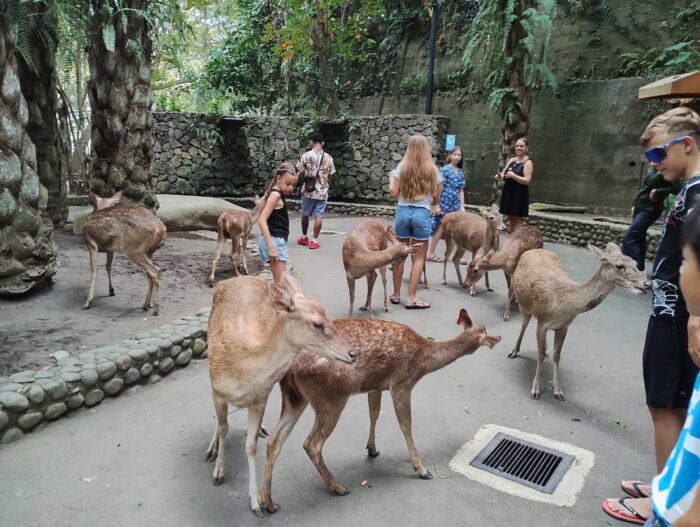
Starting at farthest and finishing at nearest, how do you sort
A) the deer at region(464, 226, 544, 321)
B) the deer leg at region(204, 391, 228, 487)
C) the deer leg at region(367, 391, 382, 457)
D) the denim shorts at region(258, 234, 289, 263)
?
the deer at region(464, 226, 544, 321) → the denim shorts at region(258, 234, 289, 263) → the deer leg at region(367, 391, 382, 457) → the deer leg at region(204, 391, 228, 487)

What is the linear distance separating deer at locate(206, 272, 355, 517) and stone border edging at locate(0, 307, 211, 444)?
128 cm

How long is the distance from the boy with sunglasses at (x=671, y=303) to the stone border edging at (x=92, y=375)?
382 centimetres

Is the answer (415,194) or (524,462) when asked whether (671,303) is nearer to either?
(524,462)

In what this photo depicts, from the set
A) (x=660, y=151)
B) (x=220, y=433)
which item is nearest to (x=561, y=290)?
(x=660, y=151)

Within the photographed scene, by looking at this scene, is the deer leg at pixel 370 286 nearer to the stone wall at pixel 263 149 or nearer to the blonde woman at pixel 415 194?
the blonde woman at pixel 415 194

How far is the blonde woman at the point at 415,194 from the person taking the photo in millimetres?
6113

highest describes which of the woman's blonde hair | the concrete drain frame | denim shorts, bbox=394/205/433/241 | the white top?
the woman's blonde hair

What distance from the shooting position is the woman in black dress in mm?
8531

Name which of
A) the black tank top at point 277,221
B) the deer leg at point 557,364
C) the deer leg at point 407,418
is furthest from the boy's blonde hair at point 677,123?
the black tank top at point 277,221

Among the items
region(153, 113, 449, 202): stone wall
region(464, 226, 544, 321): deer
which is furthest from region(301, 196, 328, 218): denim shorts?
region(153, 113, 449, 202): stone wall

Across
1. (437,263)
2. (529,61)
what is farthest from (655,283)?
(529,61)

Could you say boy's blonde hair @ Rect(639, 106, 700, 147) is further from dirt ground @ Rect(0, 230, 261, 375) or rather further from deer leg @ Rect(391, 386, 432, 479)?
dirt ground @ Rect(0, 230, 261, 375)

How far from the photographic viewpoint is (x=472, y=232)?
25.8 ft

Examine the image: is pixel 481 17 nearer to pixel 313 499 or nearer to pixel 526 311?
pixel 526 311
